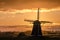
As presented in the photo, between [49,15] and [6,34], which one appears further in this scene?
[49,15]

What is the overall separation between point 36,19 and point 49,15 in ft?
2.55

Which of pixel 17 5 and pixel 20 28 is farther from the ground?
pixel 17 5

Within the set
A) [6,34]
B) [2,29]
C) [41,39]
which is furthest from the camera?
[2,29]

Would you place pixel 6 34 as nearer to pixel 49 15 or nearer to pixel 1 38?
pixel 1 38

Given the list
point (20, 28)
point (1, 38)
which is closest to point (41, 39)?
point (1, 38)

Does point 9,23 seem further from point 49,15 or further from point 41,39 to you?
point 41,39

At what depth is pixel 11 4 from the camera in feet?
42.9

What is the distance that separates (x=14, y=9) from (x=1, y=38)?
9.42ft

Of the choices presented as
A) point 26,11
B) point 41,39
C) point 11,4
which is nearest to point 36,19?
point 26,11

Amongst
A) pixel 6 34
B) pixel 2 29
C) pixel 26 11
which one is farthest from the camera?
pixel 26 11

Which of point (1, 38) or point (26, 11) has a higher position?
point (26, 11)

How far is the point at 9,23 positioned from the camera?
14039 mm

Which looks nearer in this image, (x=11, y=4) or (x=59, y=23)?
(x=11, y=4)

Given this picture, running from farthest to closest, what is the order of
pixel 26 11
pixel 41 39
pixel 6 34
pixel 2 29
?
pixel 26 11, pixel 2 29, pixel 6 34, pixel 41 39
